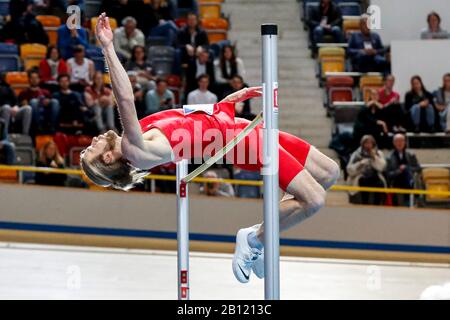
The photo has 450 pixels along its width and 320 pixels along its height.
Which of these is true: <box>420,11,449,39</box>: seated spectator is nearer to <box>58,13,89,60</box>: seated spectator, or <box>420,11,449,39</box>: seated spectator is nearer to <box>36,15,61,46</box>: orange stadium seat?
<box>58,13,89,60</box>: seated spectator

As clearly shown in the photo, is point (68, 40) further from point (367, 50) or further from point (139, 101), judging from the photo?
point (367, 50)

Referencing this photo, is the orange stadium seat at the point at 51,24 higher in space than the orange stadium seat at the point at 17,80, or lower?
higher

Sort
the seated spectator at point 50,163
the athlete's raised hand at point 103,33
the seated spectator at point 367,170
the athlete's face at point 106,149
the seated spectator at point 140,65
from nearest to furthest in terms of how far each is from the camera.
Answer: the athlete's raised hand at point 103,33, the athlete's face at point 106,149, the seated spectator at point 367,170, the seated spectator at point 50,163, the seated spectator at point 140,65

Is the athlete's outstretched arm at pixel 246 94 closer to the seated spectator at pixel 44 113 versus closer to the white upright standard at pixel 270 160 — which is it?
the white upright standard at pixel 270 160

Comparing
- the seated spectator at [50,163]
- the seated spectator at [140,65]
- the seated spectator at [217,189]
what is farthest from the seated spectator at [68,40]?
the seated spectator at [217,189]

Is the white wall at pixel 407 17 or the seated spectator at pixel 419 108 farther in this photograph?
the white wall at pixel 407 17

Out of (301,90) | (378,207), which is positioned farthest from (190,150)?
(301,90)

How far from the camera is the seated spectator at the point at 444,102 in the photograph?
14.2m

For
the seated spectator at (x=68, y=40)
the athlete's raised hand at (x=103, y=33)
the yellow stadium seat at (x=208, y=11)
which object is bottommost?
Result: the seated spectator at (x=68, y=40)

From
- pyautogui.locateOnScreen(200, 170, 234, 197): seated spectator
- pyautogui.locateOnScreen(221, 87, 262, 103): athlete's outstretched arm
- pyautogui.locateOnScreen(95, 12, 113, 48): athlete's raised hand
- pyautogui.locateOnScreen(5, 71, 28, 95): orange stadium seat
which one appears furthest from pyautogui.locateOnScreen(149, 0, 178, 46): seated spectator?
pyautogui.locateOnScreen(95, 12, 113, 48): athlete's raised hand

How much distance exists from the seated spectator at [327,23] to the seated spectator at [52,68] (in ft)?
10.6

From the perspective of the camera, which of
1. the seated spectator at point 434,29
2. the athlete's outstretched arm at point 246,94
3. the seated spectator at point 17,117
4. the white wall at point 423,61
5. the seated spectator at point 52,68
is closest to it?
the athlete's outstretched arm at point 246,94

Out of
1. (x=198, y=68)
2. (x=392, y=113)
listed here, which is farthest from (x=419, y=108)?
(x=198, y=68)

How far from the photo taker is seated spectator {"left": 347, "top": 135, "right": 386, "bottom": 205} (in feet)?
44.3
